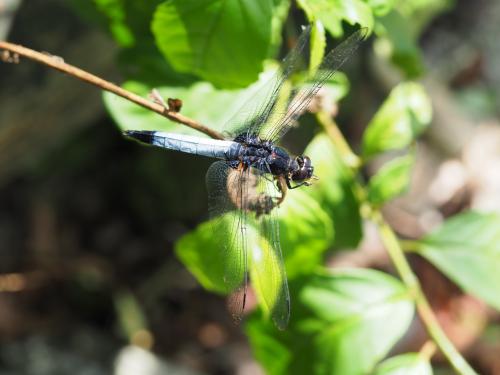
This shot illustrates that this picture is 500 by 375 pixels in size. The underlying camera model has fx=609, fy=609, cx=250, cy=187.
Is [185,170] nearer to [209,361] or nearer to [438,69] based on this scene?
[209,361]

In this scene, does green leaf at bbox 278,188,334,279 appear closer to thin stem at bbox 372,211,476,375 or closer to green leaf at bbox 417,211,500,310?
thin stem at bbox 372,211,476,375

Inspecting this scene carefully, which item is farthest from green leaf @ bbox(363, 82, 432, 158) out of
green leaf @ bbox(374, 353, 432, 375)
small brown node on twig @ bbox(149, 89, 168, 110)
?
small brown node on twig @ bbox(149, 89, 168, 110)

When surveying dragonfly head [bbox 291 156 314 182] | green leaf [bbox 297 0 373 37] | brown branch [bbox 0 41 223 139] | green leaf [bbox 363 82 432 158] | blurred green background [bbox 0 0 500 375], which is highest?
green leaf [bbox 297 0 373 37]

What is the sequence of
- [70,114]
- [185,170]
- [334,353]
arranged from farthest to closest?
[185,170], [70,114], [334,353]

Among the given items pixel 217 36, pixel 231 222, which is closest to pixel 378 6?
pixel 217 36

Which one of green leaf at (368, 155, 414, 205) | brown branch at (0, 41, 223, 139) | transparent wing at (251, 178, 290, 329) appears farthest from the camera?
green leaf at (368, 155, 414, 205)

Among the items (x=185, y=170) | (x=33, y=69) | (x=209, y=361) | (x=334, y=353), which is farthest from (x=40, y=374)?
(x=334, y=353)

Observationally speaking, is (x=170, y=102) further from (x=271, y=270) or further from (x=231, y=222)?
(x=271, y=270)
